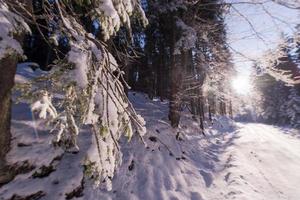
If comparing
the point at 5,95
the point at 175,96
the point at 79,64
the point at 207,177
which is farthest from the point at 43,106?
the point at 175,96

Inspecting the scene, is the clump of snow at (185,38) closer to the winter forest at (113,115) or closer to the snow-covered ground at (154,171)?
the winter forest at (113,115)

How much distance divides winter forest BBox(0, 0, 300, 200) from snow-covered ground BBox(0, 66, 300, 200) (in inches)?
1.1

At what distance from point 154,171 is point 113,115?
4.93m

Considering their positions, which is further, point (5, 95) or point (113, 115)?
point (5, 95)

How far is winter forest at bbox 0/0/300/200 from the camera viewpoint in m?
3.04

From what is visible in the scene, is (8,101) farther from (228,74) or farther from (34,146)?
(228,74)

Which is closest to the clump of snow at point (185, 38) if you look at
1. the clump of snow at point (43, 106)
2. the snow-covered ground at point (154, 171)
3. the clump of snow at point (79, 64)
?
the snow-covered ground at point (154, 171)

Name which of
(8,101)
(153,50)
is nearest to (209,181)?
(8,101)

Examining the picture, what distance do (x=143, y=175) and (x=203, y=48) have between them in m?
8.69

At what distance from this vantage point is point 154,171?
7816 mm

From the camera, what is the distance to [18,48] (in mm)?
2928

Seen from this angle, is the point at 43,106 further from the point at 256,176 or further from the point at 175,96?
the point at 256,176

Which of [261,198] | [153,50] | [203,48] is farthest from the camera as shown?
[153,50]

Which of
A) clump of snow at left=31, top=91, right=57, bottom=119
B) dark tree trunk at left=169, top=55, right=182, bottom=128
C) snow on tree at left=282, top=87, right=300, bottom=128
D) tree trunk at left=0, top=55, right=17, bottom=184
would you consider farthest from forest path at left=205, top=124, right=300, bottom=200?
snow on tree at left=282, top=87, right=300, bottom=128
